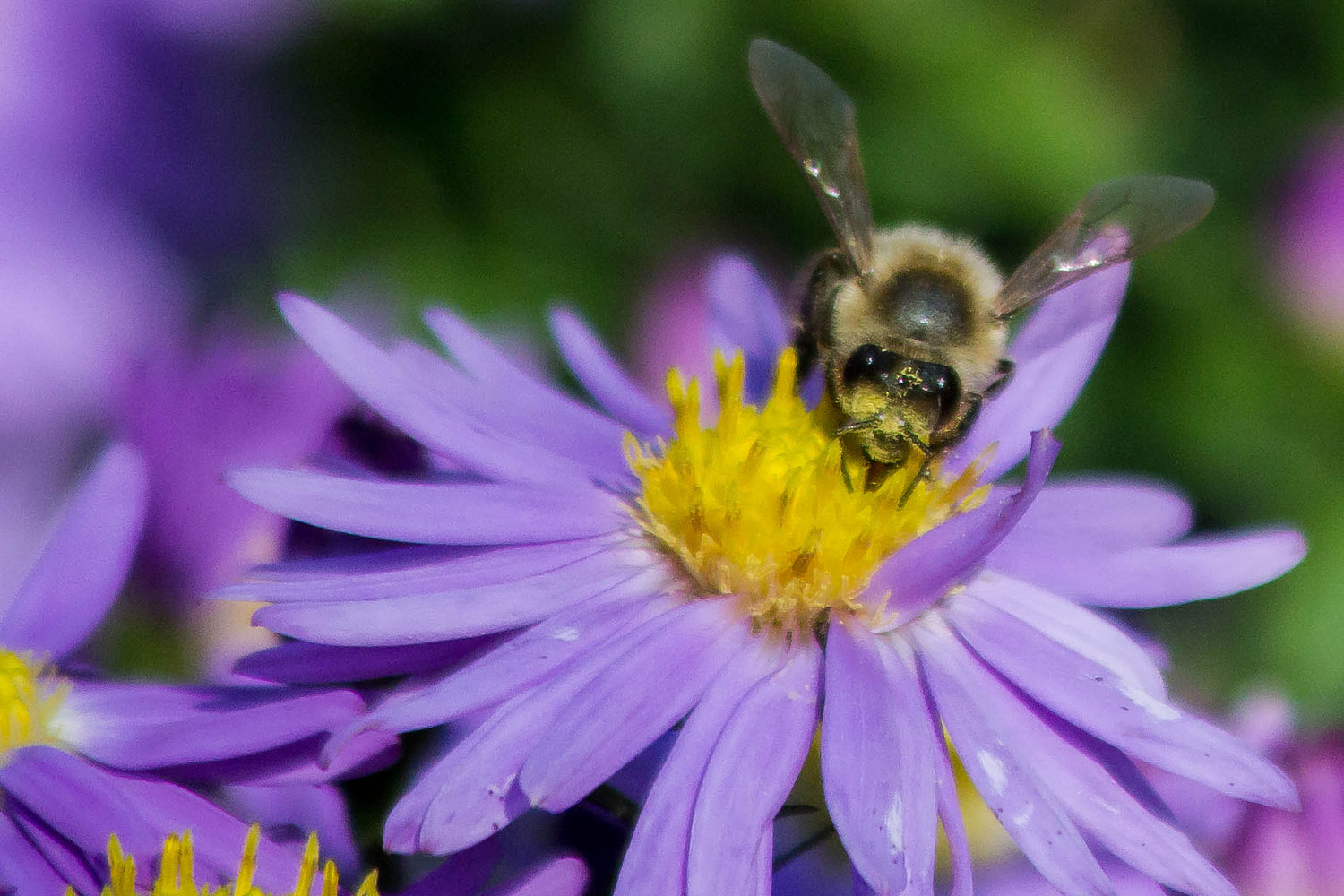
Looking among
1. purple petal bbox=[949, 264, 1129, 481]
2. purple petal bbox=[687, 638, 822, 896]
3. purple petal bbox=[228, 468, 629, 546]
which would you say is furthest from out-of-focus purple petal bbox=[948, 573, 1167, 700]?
purple petal bbox=[228, 468, 629, 546]

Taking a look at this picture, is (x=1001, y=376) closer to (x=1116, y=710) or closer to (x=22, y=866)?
(x=1116, y=710)

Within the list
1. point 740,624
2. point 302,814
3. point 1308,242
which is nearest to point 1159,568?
point 740,624

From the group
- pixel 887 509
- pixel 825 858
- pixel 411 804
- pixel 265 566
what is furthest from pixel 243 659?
pixel 825 858

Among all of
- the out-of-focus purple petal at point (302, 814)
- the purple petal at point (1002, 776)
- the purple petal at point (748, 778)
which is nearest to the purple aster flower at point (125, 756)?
the out-of-focus purple petal at point (302, 814)

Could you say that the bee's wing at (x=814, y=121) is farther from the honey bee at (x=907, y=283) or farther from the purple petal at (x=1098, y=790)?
the purple petal at (x=1098, y=790)

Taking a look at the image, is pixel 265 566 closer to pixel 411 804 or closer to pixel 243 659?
pixel 243 659

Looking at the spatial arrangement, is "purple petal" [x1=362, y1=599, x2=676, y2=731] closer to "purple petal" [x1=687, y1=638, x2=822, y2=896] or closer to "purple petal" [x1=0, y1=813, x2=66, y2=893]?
"purple petal" [x1=687, y1=638, x2=822, y2=896]
